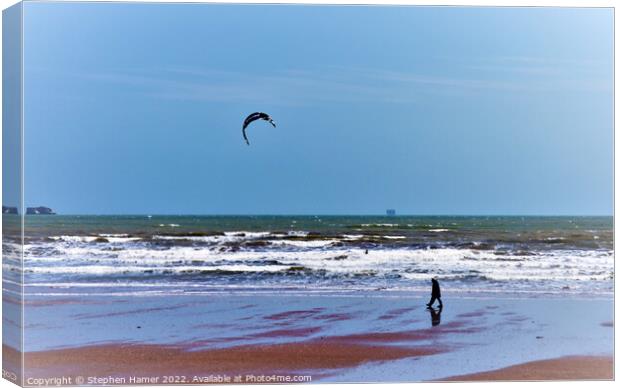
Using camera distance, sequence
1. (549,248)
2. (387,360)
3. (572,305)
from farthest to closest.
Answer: (549,248) → (572,305) → (387,360)

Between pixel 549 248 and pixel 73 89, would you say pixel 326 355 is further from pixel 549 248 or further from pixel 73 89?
pixel 549 248

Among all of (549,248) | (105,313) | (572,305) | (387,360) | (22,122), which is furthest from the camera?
(549,248)

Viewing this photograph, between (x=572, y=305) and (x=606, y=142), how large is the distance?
94.1 inches

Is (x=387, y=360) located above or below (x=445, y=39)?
below

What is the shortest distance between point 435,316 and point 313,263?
7626mm

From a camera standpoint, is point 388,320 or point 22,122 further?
point 388,320

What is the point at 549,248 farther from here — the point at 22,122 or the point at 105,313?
the point at 22,122

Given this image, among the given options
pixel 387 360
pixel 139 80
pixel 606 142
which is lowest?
pixel 387 360

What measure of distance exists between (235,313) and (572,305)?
3758 mm

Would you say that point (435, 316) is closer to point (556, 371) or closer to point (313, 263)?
point (556, 371)

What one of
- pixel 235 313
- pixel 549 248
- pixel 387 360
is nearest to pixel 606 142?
pixel 387 360

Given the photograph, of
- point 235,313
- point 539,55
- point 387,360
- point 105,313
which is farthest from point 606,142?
point 105,313

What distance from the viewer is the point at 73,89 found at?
31.0 feet

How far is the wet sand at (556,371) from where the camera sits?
31.3 ft
